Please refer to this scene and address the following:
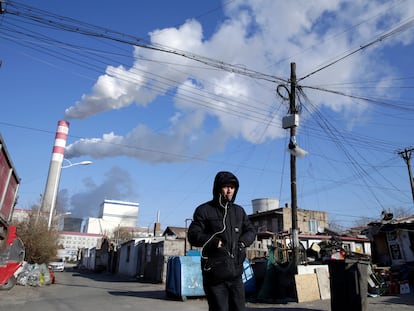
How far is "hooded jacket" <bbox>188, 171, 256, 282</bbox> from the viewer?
3.74 metres

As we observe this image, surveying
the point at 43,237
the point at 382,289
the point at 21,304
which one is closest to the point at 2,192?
the point at 21,304

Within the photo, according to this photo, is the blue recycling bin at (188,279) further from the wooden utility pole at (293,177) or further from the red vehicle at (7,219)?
the red vehicle at (7,219)

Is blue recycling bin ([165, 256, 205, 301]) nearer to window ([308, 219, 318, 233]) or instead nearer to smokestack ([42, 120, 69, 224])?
window ([308, 219, 318, 233])

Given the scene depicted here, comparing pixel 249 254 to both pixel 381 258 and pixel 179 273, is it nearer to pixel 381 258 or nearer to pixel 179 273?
pixel 381 258

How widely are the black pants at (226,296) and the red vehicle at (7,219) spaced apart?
6521 mm

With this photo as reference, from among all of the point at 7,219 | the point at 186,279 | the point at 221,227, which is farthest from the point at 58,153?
the point at 221,227

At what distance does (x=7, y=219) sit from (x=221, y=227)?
786 cm

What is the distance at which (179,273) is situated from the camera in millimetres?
12664

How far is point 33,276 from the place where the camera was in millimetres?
17328

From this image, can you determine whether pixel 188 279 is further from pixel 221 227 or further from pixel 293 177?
pixel 221 227

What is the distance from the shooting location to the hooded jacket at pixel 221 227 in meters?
3.74

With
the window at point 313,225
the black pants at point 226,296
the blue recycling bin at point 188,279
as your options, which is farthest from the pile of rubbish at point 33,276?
the window at point 313,225

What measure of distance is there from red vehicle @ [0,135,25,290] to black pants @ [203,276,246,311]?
6521 mm

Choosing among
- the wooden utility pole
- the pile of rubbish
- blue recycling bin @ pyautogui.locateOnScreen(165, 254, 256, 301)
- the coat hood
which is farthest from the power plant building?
the coat hood
